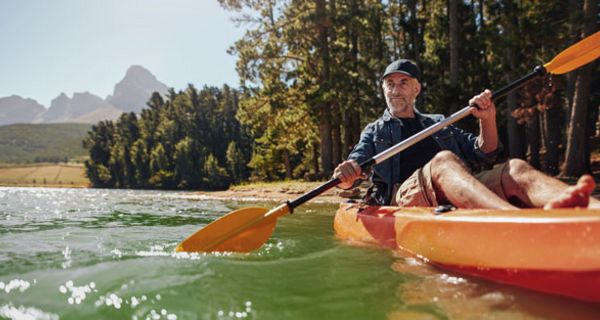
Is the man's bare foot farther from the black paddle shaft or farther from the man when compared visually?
the black paddle shaft

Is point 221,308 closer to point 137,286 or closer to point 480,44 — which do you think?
point 137,286

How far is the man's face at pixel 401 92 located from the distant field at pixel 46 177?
9232 centimetres

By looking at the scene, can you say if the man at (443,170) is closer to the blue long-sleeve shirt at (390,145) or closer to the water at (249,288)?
the blue long-sleeve shirt at (390,145)

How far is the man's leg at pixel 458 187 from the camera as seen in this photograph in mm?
2353

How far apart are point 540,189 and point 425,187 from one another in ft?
2.74

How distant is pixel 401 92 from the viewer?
3893 millimetres

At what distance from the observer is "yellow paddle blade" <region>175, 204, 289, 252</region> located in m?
3.29

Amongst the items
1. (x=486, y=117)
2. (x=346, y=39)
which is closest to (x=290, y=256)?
(x=486, y=117)

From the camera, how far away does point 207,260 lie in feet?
9.40

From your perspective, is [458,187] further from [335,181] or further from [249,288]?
[249,288]

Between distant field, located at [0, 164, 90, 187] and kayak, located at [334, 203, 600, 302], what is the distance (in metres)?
93.5

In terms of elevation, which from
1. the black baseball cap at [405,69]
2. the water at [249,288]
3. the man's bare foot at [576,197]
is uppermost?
the black baseball cap at [405,69]

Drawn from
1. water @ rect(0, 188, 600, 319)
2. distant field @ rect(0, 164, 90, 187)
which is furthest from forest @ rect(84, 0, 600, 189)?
distant field @ rect(0, 164, 90, 187)

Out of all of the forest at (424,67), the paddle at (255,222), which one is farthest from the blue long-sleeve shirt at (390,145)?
the forest at (424,67)
